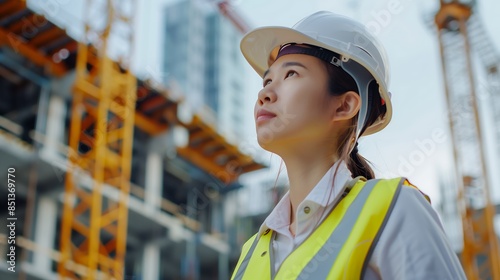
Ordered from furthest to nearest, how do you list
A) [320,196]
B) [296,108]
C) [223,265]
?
1. [223,265]
2. [296,108]
3. [320,196]

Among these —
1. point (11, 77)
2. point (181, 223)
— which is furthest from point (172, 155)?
point (11, 77)

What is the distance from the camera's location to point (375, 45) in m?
→ 1.98

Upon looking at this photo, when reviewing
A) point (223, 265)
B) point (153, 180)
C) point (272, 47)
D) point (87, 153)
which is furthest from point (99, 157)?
point (272, 47)

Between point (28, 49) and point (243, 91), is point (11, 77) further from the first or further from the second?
point (243, 91)

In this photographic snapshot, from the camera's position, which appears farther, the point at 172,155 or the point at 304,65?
the point at 172,155

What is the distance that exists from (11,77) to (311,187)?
71.4ft

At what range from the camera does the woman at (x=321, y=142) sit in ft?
5.29

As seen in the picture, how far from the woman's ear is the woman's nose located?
6.6 inches

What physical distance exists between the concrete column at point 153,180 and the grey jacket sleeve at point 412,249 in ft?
75.8

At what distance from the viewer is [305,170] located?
1956 millimetres

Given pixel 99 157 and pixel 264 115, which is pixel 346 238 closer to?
pixel 264 115

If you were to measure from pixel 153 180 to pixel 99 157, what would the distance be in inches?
172

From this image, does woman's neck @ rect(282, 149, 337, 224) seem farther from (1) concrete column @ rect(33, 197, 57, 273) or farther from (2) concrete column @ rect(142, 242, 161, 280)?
(2) concrete column @ rect(142, 242, 161, 280)

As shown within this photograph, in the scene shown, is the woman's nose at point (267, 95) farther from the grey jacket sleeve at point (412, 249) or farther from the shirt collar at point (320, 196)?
the grey jacket sleeve at point (412, 249)
